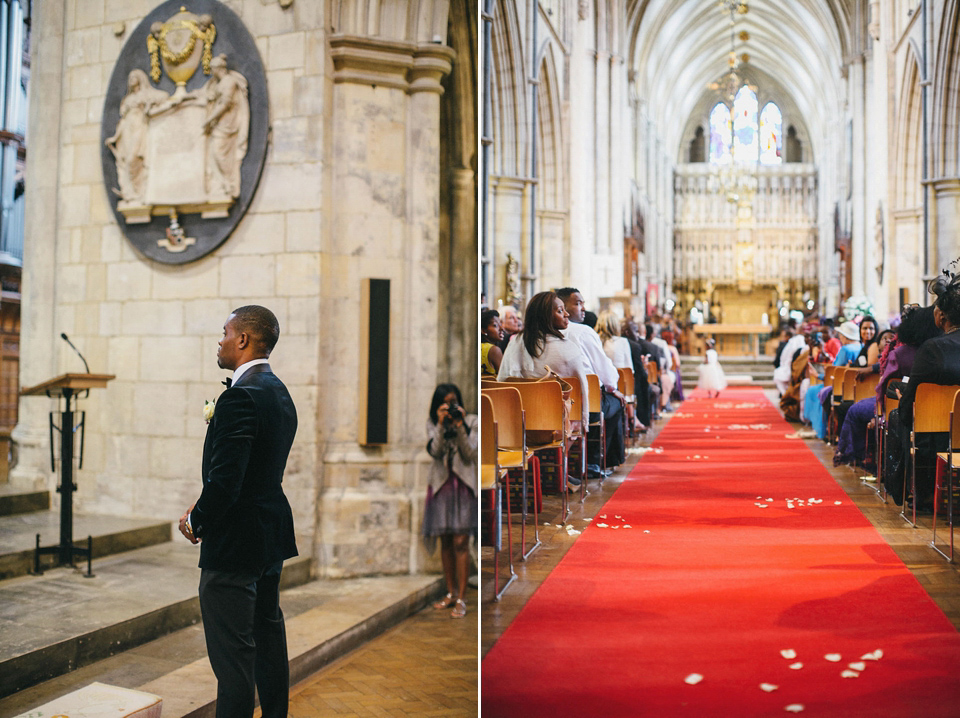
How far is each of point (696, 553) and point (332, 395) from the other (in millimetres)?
2980

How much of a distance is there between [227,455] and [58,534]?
3.28m

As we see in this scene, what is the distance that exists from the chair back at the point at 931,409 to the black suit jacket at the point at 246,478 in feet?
9.64

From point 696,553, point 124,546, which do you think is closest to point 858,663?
point 696,553

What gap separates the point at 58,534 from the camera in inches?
207

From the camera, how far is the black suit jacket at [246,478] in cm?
257

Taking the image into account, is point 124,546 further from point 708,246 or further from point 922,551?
point 708,246

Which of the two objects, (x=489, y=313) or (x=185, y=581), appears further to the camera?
(x=489, y=313)

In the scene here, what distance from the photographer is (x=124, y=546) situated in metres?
5.38

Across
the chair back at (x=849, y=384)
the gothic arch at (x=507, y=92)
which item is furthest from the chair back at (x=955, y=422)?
the gothic arch at (x=507, y=92)

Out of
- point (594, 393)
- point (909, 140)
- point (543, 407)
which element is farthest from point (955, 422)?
point (909, 140)

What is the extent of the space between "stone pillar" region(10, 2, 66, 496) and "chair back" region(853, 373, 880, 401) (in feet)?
18.3

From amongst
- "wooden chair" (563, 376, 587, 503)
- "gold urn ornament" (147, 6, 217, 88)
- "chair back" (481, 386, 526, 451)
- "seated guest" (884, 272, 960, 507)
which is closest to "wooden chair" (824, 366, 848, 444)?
"seated guest" (884, 272, 960, 507)

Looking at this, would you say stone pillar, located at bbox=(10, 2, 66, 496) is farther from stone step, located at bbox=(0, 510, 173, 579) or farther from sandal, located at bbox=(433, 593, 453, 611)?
sandal, located at bbox=(433, 593, 453, 611)

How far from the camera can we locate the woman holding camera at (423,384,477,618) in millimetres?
4742
